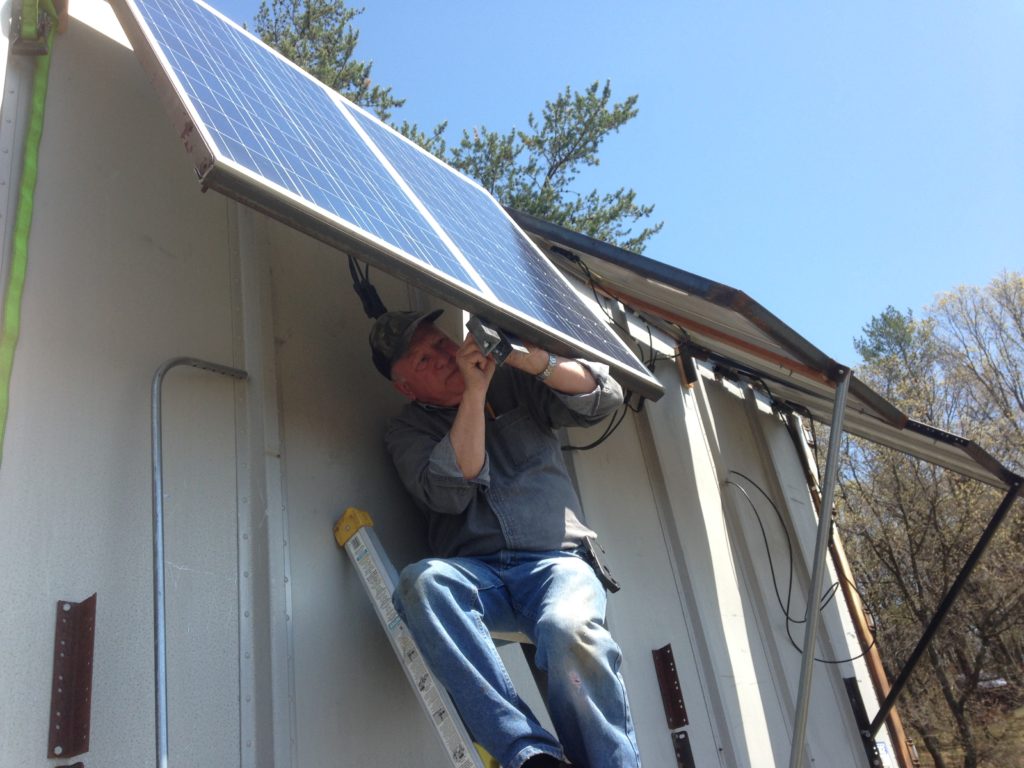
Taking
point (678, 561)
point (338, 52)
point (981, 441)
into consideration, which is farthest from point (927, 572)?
point (338, 52)

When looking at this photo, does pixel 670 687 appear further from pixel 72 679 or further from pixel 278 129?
pixel 278 129

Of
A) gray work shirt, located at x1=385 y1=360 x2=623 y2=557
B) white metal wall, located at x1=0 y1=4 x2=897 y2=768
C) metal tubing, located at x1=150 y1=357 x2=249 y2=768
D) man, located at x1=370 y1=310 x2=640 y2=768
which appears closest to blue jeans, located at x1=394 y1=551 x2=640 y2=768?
man, located at x1=370 y1=310 x2=640 y2=768

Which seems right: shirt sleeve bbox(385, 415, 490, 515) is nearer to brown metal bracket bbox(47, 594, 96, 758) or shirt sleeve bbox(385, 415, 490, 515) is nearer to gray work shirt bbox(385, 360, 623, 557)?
gray work shirt bbox(385, 360, 623, 557)

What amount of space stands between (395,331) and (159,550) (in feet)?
3.35

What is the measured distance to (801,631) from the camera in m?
4.66

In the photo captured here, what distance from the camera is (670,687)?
3.38 m

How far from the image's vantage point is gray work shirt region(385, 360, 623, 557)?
2348 mm

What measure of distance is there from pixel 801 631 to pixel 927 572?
9096mm

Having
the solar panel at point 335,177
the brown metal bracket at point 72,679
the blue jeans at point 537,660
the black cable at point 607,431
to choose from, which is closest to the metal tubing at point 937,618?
the black cable at point 607,431

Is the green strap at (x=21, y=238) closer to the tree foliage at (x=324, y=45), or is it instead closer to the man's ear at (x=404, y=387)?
the man's ear at (x=404, y=387)

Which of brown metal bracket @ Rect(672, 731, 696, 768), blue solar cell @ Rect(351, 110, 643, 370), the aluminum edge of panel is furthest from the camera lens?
brown metal bracket @ Rect(672, 731, 696, 768)

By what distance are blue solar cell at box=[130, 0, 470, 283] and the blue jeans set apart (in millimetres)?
812

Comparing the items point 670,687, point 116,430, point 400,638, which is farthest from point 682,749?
point 116,430

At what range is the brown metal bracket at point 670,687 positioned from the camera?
333cm
